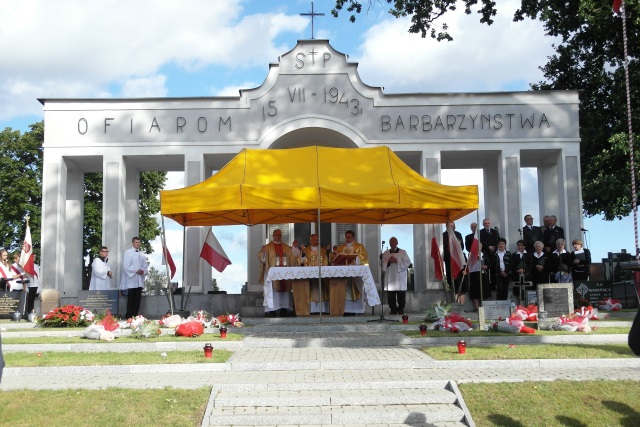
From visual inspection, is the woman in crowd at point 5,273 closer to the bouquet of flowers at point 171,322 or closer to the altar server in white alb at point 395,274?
the bouquet of flowers at point 171,322

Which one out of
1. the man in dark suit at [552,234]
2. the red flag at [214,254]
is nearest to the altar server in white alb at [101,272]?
the red flag at [214,254]

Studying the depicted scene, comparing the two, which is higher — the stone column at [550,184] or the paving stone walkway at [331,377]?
the stone column at [550,184]

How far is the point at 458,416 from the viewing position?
27.2 feet

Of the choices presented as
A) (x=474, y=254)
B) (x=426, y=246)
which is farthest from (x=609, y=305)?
(x=426, y=246)

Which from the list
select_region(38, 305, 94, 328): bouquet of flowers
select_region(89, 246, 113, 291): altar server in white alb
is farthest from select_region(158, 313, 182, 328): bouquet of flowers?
select_region(89, 246, 113, 291): altar server in white alb

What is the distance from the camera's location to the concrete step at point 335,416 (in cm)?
823

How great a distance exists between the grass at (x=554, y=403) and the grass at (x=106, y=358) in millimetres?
4109

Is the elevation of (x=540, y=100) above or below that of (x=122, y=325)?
above

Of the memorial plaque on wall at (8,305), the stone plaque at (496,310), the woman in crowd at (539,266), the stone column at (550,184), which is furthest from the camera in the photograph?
the stone column at (550,184)

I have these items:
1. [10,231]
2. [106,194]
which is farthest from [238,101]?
[10,231]

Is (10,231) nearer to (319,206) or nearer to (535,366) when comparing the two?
(319,206)

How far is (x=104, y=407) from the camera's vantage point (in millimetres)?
8328

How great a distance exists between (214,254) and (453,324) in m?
6.76

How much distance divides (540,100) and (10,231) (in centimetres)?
2870
